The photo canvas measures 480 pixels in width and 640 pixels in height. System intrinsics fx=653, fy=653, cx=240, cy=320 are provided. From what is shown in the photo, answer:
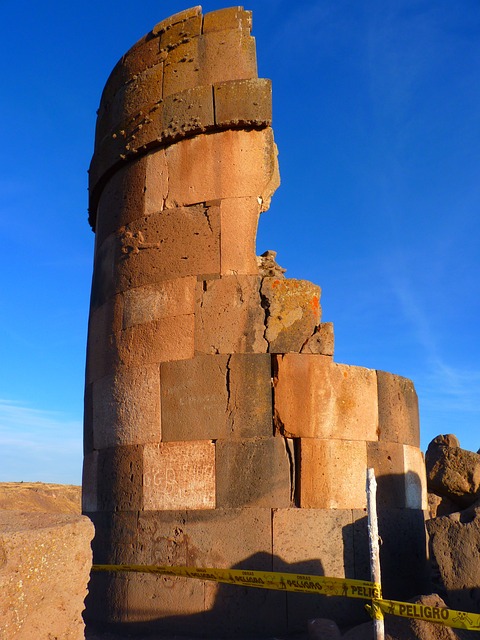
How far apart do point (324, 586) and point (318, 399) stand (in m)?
1.56

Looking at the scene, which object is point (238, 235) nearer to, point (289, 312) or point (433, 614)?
point (289, 312)

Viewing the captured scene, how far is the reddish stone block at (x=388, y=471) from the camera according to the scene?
613cm

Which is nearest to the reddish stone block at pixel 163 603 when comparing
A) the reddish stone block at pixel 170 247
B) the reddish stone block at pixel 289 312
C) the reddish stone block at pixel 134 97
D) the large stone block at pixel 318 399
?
the large stone block at pixel 318 399

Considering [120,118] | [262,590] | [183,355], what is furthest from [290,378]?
[120,118]

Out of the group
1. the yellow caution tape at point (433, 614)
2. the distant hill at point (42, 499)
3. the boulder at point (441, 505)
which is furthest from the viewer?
the distant hill at point (42, 499)

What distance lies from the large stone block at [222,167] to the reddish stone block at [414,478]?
299 centimetres

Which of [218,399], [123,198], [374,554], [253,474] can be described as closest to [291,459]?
[253,474]

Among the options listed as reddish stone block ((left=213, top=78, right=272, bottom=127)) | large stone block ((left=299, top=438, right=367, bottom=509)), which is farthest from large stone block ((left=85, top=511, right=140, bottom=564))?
reddish stone block ((left=213, top=78, right=272, bottom=127))

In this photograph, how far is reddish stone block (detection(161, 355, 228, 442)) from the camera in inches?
232

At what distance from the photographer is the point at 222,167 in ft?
21.4

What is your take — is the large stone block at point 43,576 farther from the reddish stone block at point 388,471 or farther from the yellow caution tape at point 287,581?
the reddish stone block at point 388,471

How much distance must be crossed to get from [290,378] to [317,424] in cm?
47

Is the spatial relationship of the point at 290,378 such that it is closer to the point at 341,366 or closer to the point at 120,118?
the point at 341,366

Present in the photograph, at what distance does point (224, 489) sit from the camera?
574 centimetres
